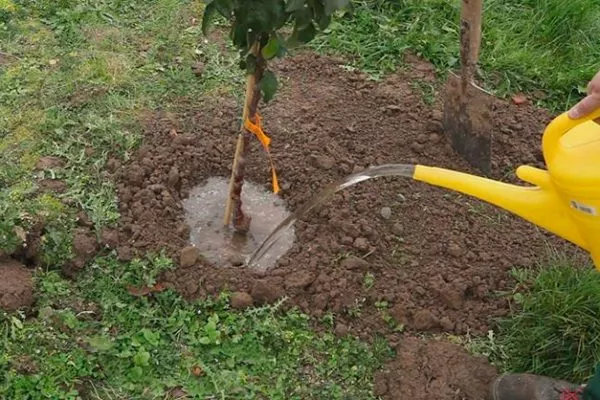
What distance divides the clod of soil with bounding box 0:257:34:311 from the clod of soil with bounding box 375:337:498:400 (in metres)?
1.14

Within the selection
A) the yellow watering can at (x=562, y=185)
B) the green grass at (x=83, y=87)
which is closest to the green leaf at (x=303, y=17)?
the yellow watering can at (x=562, y=185)

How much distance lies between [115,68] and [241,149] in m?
1.10

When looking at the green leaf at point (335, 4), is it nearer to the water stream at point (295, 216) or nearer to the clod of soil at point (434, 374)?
the water stream at point (295, 216)

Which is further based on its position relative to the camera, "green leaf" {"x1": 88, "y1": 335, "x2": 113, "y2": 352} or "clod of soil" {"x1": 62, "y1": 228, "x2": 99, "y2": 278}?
"clod of soil" {"x1": 62, "y1": 228, "x2": 99, "y2": 278}

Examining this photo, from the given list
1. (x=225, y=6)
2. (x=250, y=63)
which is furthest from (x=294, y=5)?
(x=250, y=63)

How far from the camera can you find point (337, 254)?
2887 mm

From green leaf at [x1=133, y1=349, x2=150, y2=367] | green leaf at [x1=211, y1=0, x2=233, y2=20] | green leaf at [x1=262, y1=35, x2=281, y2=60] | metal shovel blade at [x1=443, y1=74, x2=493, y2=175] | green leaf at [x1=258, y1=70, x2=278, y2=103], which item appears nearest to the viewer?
green leaf at [x1=211, y1=0, x2=233, y2=20]

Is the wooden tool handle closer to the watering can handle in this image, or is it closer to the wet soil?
the wet soil

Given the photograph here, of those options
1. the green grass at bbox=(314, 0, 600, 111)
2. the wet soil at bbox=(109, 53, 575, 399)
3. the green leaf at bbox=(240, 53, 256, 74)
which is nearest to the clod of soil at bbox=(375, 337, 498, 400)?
the wet soil at bbox=(109, 53, 575, 399)

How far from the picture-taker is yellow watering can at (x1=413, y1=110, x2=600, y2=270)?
209 centimetres

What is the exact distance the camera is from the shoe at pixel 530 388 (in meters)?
2.47

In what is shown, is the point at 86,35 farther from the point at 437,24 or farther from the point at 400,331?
the point at 400,331

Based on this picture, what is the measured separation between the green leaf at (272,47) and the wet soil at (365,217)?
31.8 inches

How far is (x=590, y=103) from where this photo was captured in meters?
2.07
